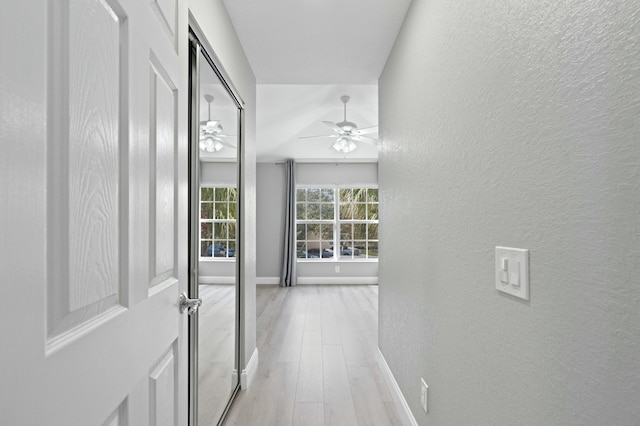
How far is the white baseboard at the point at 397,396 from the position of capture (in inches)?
79.7

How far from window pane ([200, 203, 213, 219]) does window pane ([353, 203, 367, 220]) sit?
5334 millimetres

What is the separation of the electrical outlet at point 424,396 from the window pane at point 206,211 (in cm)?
138

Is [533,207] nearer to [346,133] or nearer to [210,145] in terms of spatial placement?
[210,145]

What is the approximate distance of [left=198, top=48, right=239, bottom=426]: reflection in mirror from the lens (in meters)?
1.87

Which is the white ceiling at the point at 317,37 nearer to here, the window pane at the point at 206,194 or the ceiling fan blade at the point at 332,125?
the window pane at the point at 206,194

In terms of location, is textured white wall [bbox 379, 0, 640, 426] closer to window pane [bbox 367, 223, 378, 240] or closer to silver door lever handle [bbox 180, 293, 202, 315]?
silver door lever handle [bbox 180, 293, 202, 315]

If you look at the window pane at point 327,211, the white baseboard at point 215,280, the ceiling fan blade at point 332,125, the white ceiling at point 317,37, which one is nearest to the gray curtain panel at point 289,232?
the window pane at point 327,211

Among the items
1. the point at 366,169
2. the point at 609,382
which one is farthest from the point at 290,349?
the point at 366,169

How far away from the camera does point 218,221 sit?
2.15 meters

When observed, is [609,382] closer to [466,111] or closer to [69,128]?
[466,111]

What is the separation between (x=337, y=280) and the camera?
23.1 feet

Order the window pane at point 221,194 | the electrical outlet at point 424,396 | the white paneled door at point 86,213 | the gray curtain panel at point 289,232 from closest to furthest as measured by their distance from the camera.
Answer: the white paneled door at point 86,213, the electrical outlet at point 424,396, the window pane at point 221,194, the gray curtain panel at point 289,232

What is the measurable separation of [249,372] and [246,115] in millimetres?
1930

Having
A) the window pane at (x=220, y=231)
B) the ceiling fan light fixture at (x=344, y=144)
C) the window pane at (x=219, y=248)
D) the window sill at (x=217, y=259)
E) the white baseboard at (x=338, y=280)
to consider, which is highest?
the ceiling fan light fixture at (x=344, y=144)
